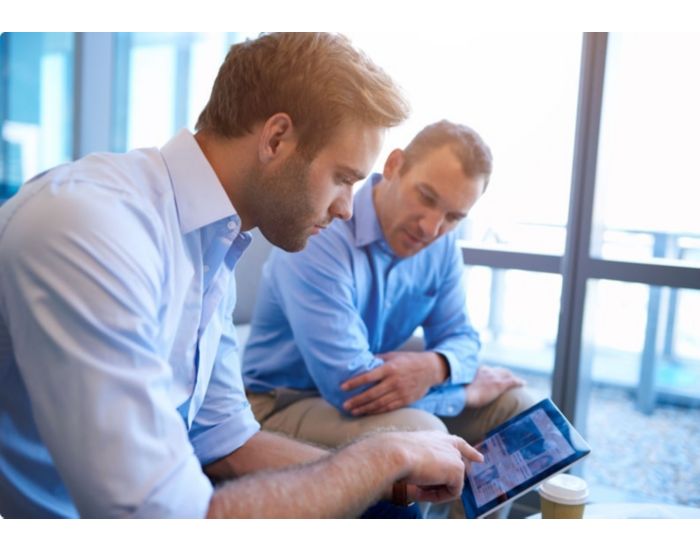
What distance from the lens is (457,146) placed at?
153cm

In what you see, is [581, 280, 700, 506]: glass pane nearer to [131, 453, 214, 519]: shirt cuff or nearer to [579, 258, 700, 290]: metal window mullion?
[579, 258, 700, 290]: metal window mullion

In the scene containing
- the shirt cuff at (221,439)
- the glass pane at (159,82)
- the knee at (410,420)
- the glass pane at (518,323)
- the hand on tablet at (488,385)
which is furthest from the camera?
the glass pane at (518,323)

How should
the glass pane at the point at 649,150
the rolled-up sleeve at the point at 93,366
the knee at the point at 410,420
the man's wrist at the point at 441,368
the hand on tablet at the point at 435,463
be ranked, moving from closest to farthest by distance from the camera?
1. the rolled-up sleeve at the point at 93,366
2. the hand on tablet at the point at 435,463
3. the knee at the point at 410,420
4. the man's wrist at the point at 441,368
5. the glass pane at the point at 649,150

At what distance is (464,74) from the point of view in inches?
79.8

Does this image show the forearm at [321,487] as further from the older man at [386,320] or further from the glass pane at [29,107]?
the glass pane at [29,107]

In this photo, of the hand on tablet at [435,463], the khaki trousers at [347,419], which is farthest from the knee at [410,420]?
the hand on tablet at [435,463]

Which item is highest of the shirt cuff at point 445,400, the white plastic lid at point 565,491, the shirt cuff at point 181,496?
the shirt cuff at point 181,496

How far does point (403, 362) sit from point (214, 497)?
0.83 m

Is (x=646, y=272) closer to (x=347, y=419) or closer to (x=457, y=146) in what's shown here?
(x=457, y=146)

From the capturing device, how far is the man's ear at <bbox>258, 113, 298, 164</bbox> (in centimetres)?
95

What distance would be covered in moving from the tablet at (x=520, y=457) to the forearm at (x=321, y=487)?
18 cm

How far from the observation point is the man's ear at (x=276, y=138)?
Answer: 0.95 meters
